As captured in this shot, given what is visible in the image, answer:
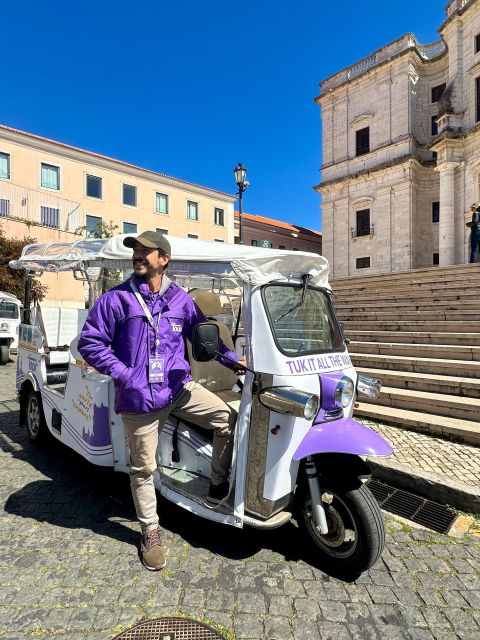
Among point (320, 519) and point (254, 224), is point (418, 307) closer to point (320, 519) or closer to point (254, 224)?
point (320, 519)

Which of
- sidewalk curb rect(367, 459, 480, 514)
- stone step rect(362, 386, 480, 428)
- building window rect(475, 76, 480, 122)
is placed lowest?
sidewalk curb rect(367, 459, 480, 514)

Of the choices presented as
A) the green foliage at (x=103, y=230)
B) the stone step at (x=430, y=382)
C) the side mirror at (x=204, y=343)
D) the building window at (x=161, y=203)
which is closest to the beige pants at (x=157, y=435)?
the side mirror at (x=204, y=343)

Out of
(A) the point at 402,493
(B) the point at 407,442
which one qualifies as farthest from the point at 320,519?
(B) the point at 407,442

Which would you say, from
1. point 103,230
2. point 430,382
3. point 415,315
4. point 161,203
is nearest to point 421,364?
point 430,382

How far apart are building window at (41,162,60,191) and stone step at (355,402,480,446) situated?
30.8 meters

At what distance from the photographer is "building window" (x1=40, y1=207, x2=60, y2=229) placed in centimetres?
2528

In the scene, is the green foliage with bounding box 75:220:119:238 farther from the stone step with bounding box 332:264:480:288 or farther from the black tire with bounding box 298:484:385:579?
the black tire with bounding box 298:484:385:579

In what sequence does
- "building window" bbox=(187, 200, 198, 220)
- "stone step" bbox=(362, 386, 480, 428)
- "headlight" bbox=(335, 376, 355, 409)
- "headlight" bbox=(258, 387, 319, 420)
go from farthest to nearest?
"building window" bbox=(187, 200, 198, 220) < "stone step" bbox=(362, 386, 480, 428) < "headlight" bbox=(335, 376, 355, 409) < "headlight" bbox=(258, 387, 319, 420)

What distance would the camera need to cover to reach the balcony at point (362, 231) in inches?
1190

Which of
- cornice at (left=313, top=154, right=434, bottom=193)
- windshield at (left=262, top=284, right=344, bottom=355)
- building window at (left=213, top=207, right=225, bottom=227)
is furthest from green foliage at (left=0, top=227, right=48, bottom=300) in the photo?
cornice at (left=313, top=154, right=434, bottom=193)

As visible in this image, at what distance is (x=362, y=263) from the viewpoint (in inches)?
1208

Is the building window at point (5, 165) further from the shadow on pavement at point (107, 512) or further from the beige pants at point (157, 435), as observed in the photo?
the beige pants at point (157, 435)

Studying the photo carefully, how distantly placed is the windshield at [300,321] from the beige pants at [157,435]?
0.73 m

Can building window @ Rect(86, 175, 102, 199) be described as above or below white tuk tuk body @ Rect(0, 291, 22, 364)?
above
